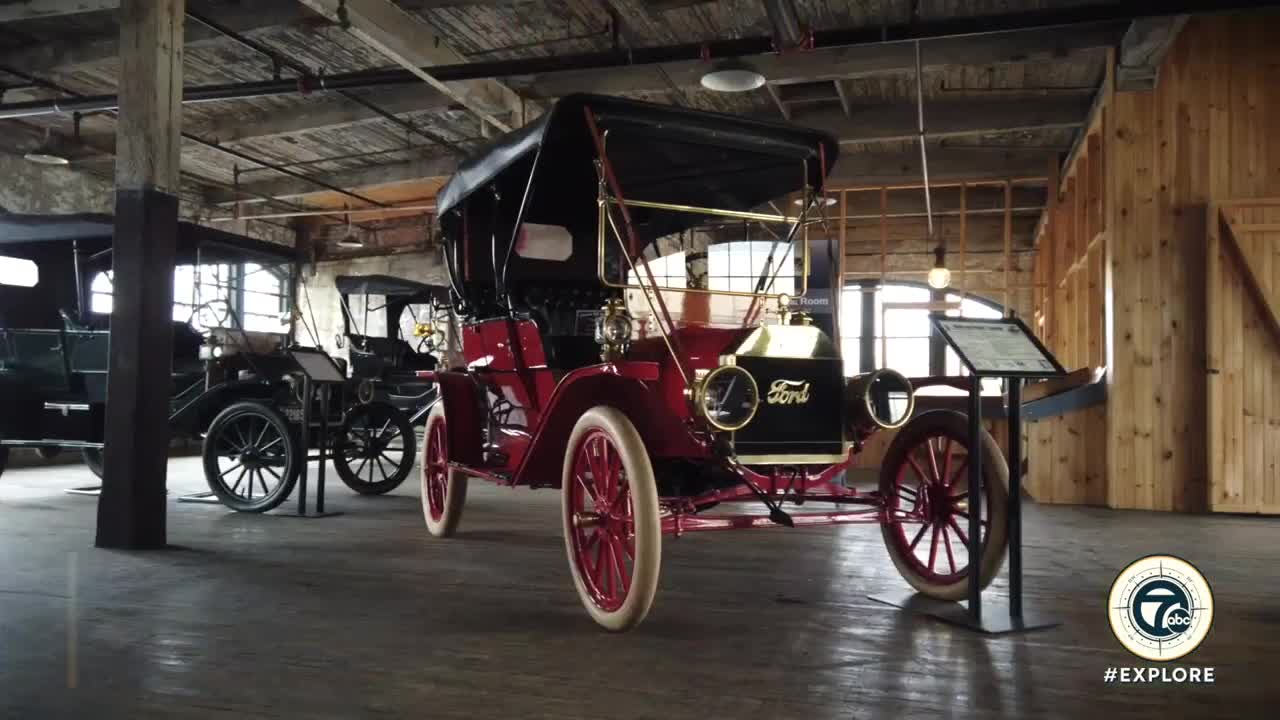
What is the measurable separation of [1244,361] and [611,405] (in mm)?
5399

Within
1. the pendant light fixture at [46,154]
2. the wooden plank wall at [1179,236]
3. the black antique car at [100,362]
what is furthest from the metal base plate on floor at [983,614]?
the pendant light fixture at [46,154]

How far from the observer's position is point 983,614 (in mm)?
3295

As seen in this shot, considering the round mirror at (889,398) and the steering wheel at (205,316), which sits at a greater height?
the steering wheel at (205,316)

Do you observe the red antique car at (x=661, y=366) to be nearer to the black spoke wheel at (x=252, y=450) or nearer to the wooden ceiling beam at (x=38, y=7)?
the black spoke wheel at (x=252, y=450)

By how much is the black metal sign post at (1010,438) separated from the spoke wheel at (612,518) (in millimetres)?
1030

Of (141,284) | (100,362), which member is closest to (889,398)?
(141,284)

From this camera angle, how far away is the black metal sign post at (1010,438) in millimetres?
3117

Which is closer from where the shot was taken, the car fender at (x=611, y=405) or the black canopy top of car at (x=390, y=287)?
the car fender at (x=611, y=405)

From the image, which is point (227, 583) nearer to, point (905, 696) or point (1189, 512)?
point (905, 696)

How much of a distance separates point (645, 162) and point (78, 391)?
5038 mm

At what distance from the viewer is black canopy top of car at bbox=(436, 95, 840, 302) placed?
11.6ft

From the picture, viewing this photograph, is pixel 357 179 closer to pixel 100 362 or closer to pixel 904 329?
pixel 100 362

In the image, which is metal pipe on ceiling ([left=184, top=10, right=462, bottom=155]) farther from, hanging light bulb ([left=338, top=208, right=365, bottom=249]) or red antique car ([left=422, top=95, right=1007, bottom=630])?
hanging light bulb ([left=338, top=208, right=365, bottom=249])

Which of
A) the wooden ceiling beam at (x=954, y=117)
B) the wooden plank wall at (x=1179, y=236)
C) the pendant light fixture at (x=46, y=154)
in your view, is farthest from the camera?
the pendant light fixture at (x=46, y=154)
